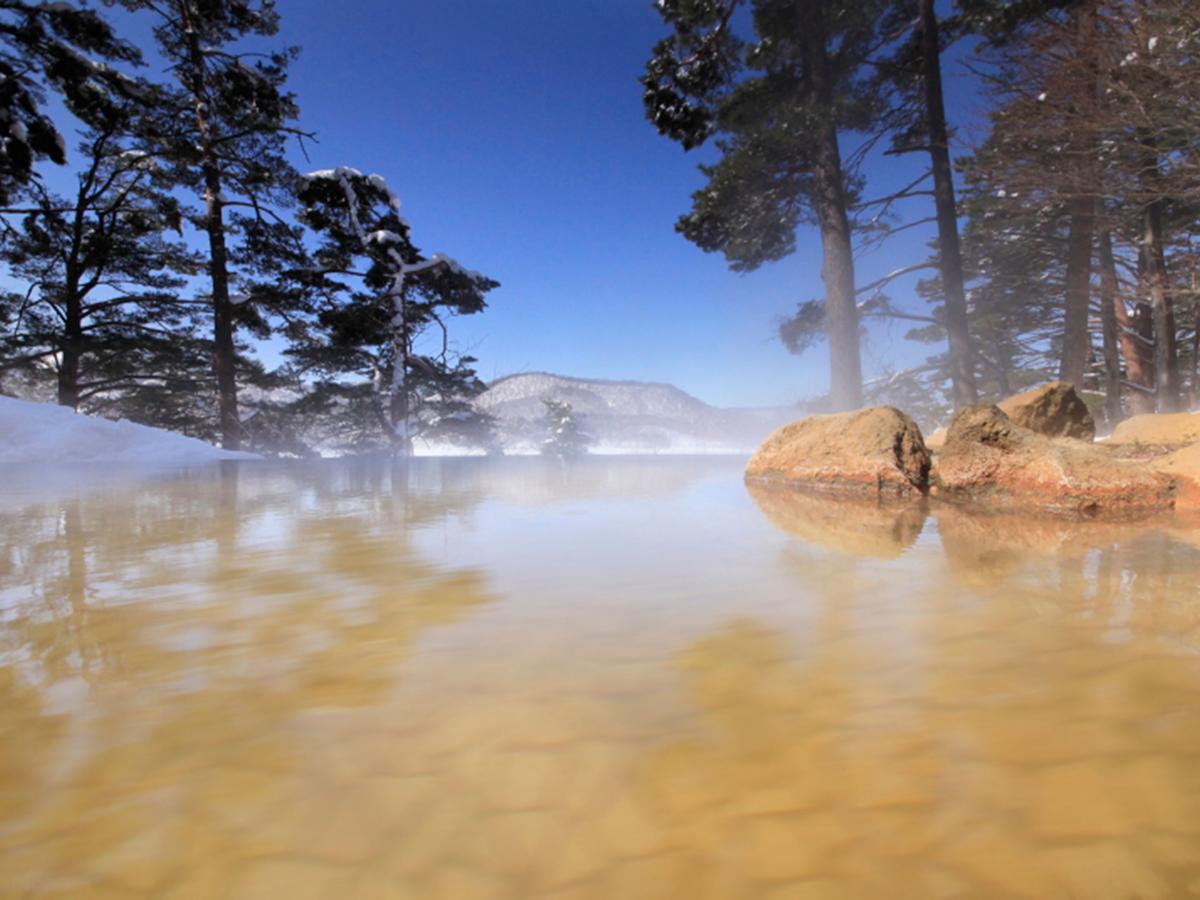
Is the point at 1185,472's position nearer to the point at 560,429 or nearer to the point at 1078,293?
the point at 1078,293

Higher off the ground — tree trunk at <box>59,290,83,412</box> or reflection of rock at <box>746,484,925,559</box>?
tree trunk at <box>59,290,83,412</box>

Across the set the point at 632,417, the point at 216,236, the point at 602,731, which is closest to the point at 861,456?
the point at 602,731

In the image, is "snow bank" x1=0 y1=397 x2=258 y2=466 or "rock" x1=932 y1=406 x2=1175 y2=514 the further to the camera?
"snow bank" x1=0 y1=397 x2=258 y2=466

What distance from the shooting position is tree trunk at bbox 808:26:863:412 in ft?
28.9

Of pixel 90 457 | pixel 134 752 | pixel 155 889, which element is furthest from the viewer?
pixel 90 457

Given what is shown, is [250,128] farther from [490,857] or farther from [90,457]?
[490,857]

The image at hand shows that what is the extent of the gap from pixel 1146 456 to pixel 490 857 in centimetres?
546

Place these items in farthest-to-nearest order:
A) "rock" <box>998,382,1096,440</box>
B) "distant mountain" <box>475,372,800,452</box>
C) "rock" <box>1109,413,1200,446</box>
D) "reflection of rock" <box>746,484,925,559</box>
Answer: "distant mountain" <box>475,372,800,452</box> → "rock" <box>998,382,1096,440</box> → "rock" <box>1109,413,1200,446</box> → "reflection of rock" <box>746,484,925,559</box>

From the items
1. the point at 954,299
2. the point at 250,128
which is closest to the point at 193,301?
the point at 250,128

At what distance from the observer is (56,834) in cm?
48

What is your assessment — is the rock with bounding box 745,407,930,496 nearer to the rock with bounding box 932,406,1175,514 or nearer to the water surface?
the rock with bounding box 932,406,1175,514

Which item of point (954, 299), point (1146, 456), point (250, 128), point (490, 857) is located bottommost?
point (490, 857)

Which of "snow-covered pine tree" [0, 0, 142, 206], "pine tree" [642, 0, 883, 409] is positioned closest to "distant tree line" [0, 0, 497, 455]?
"snow-covered pine tree" [0, 0, 142, 206]

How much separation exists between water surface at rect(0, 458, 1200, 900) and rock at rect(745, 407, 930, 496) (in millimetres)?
1937
